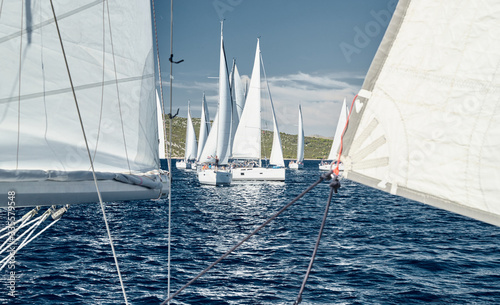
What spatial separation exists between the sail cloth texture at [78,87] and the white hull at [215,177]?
159ft

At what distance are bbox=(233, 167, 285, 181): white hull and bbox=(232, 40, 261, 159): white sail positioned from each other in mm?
1765

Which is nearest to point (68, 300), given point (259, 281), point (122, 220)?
point (259, 281)

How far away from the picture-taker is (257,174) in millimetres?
58281

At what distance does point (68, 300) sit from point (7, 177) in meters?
10.9

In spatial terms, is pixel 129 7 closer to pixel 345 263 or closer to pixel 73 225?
pixel 345 263

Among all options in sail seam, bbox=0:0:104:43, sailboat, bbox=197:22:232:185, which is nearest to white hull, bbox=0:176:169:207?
sail seam, bbox=0:0:104:43

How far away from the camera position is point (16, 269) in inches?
659

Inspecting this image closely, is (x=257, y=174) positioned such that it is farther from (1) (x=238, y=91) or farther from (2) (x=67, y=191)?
(2) (x=67, y=191)

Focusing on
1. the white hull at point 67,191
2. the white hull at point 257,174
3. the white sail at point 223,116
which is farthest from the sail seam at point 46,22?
the white hull at point 257,174

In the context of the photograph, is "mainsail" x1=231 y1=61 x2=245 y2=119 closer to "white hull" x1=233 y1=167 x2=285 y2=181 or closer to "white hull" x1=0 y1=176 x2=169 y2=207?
"white hull" x1=233 y1=167 x2=285 y2=181

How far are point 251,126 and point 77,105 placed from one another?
52931 mm

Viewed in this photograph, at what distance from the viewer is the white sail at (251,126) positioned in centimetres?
5678

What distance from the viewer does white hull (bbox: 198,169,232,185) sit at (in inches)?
2128

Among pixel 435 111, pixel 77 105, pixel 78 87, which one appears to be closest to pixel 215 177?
pixel 78 87
